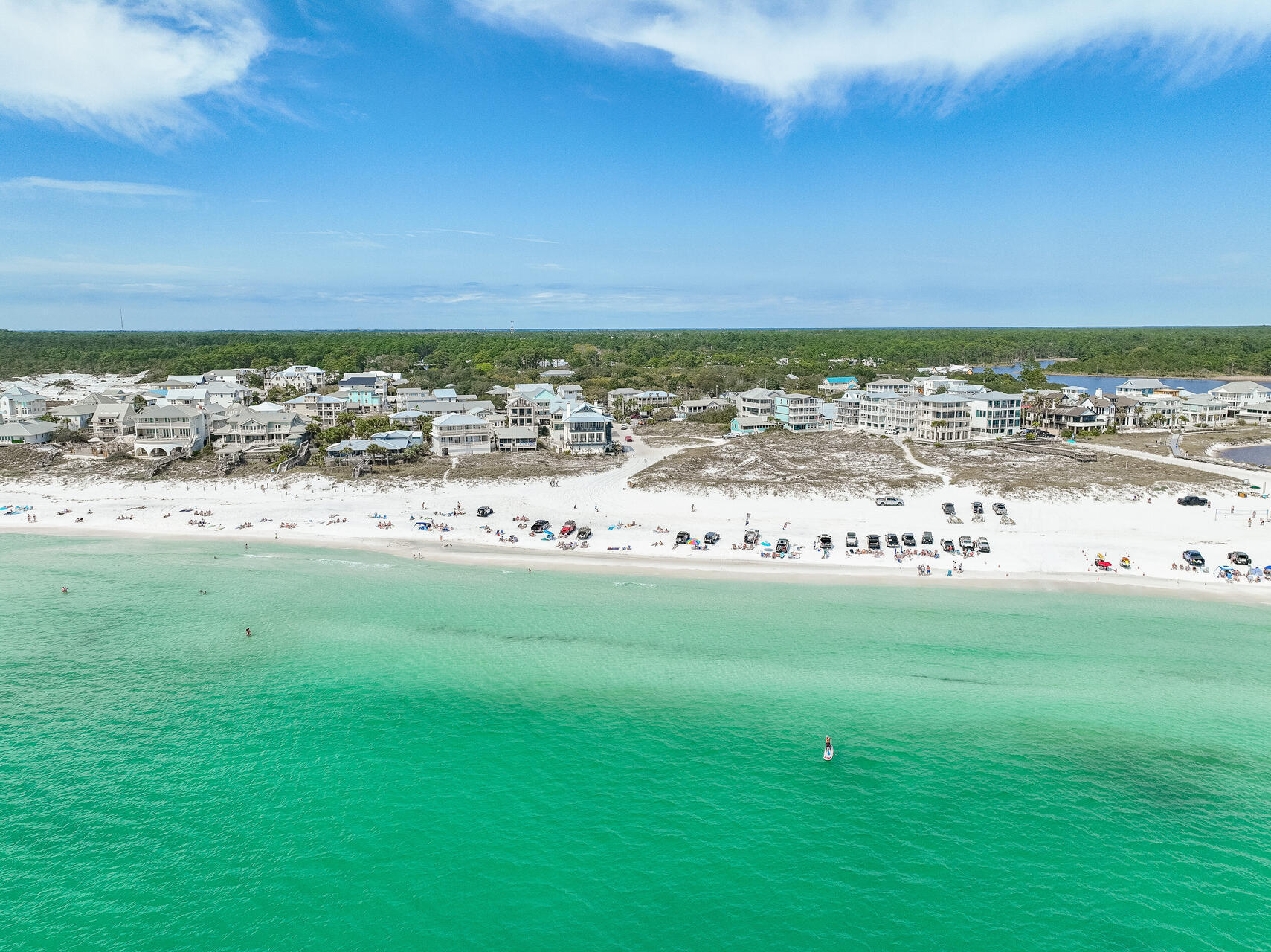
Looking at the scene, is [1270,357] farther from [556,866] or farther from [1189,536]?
[556,866]

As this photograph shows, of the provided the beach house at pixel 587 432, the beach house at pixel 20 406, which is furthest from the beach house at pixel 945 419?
the beach house at pixel 20 406

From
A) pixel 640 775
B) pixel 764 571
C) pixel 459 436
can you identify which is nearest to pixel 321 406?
pixel 459 436

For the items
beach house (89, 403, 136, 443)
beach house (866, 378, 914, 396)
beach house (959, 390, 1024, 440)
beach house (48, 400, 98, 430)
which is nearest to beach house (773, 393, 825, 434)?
beach house (866, 378, 914, 396)

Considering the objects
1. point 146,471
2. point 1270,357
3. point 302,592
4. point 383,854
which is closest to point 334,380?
point 146,471

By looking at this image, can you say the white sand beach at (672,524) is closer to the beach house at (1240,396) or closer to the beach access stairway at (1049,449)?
the beach access stairway at (1049,449)

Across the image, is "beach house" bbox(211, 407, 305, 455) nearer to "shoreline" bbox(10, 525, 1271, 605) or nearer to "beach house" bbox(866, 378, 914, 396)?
"shoreline" bbox(10, 525, 1271, 605)

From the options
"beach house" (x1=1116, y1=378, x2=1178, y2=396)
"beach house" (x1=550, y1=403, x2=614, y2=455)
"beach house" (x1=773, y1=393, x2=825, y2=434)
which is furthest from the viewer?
"beach house" (x1=1116, y1=378, x2=1178, y2=396)
